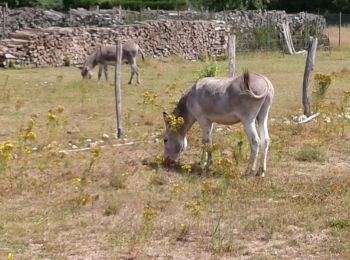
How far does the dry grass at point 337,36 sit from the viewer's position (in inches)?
1464

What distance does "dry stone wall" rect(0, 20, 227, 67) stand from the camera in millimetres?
26250

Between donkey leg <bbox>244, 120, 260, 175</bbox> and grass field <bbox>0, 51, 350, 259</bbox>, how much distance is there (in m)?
0.15

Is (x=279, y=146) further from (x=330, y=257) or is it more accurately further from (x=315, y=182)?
(x=330, y=257)

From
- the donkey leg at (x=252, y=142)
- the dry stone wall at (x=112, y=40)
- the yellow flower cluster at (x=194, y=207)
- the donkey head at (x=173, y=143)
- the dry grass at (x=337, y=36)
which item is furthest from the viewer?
the dry grass at (x=337, y=36)

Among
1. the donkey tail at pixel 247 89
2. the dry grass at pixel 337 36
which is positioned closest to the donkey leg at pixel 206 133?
the donkey tail at pixel 247 89

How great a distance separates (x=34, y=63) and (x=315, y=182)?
1781 cm

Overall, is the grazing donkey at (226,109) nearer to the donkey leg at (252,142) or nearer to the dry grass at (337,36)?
the donkey leg at (252,142)

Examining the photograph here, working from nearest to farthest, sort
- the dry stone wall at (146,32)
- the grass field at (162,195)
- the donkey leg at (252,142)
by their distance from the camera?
the grass field at (162,195)
the donkey leg at (252,142)
the dry stone wall at (146,32)

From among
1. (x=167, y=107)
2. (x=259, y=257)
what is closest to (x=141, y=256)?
(x=259, y=257)

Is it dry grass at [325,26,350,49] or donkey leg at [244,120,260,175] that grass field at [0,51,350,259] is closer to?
donkey leg at [244,120,260,175]

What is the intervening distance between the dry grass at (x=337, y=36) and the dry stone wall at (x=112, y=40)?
24.5 ft

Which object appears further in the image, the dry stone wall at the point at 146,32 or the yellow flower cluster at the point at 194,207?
the dry stone wall at the point at 146,32

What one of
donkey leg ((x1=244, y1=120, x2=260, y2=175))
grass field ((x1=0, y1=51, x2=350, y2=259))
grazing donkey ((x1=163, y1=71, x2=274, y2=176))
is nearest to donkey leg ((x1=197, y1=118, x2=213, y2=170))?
grazing donkey ((x1=163, y1=71, x2=274, y2=176))

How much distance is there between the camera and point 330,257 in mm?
6945
